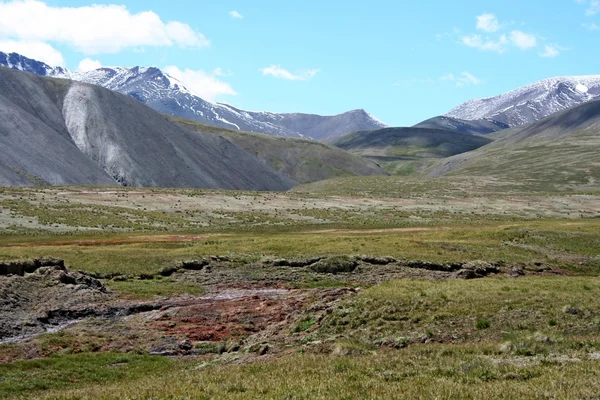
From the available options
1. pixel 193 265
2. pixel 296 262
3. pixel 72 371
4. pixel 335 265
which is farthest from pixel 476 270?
pixel 72 371

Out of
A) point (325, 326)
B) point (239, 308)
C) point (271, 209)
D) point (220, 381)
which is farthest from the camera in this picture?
point (271, 209)

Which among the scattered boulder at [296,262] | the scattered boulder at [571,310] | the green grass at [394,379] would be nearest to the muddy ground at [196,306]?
the scattered boulder at [296,262]

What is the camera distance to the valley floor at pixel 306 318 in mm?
18953

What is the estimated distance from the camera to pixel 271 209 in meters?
138

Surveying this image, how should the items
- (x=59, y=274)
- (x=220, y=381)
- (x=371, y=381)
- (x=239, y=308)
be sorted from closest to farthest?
(x=371, y=381) < (x=220, y=381) < (x=239, y=308) < (x=59, y=274)

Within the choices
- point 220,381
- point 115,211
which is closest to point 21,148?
point 115,211

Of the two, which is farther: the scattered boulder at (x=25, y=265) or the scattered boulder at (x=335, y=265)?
the scattered boulder at (x=335, y=265)

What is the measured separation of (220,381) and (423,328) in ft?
42.7

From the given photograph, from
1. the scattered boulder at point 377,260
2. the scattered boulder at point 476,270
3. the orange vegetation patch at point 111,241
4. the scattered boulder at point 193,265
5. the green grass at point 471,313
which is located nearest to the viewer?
the green grass at point 471,313

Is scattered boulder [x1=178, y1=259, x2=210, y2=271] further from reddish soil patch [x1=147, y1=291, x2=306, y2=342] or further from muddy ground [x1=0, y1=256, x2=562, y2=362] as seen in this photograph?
reddish soil patch [x1=147, y1=291, x2=306, y2=342]

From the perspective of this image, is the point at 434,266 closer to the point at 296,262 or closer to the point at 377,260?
the point at 377,260

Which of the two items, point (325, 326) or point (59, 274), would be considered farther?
point (59, 274)

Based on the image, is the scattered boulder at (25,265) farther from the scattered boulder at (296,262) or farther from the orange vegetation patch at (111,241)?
the orange vegetation patch at (111,241)

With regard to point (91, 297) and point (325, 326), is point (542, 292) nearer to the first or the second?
point (325, 326)
